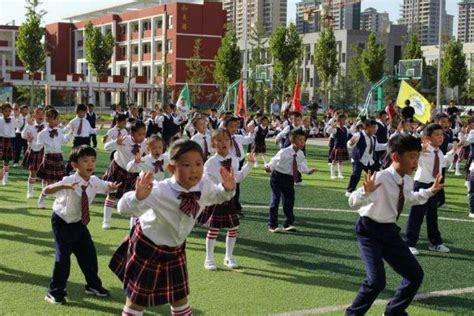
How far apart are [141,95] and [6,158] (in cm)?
4934

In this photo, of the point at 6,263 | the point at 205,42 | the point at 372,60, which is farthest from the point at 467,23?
the point at 6,263

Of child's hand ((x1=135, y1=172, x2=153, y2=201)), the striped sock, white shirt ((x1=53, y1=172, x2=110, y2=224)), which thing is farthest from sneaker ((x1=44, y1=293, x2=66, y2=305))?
child's hand ((x1=135, y1=172, x2=153, y2=201))

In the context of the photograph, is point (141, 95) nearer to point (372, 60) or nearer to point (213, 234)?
point (372, 60)

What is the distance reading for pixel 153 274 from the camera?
420 centimetres

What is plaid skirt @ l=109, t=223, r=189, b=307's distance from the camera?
4195mm

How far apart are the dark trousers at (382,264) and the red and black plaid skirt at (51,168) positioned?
6.86 metres

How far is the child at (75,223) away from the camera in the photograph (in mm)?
5641

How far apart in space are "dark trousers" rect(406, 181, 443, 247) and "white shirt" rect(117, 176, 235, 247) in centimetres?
404

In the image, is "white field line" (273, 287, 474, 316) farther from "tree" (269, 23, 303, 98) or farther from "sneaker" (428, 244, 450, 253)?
"tree" (269, 23, 303, 98)

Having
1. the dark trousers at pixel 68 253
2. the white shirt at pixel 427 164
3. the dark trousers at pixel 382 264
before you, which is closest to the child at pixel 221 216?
the dark trousers at pixel 68 253

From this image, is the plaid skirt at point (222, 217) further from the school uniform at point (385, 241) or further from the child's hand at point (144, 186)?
the child's hand at point (144, 186)

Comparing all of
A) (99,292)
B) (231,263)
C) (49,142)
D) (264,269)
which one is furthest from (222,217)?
(49,142)

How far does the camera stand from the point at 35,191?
1240 centimetres

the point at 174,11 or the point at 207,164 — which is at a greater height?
the point at 174,11
